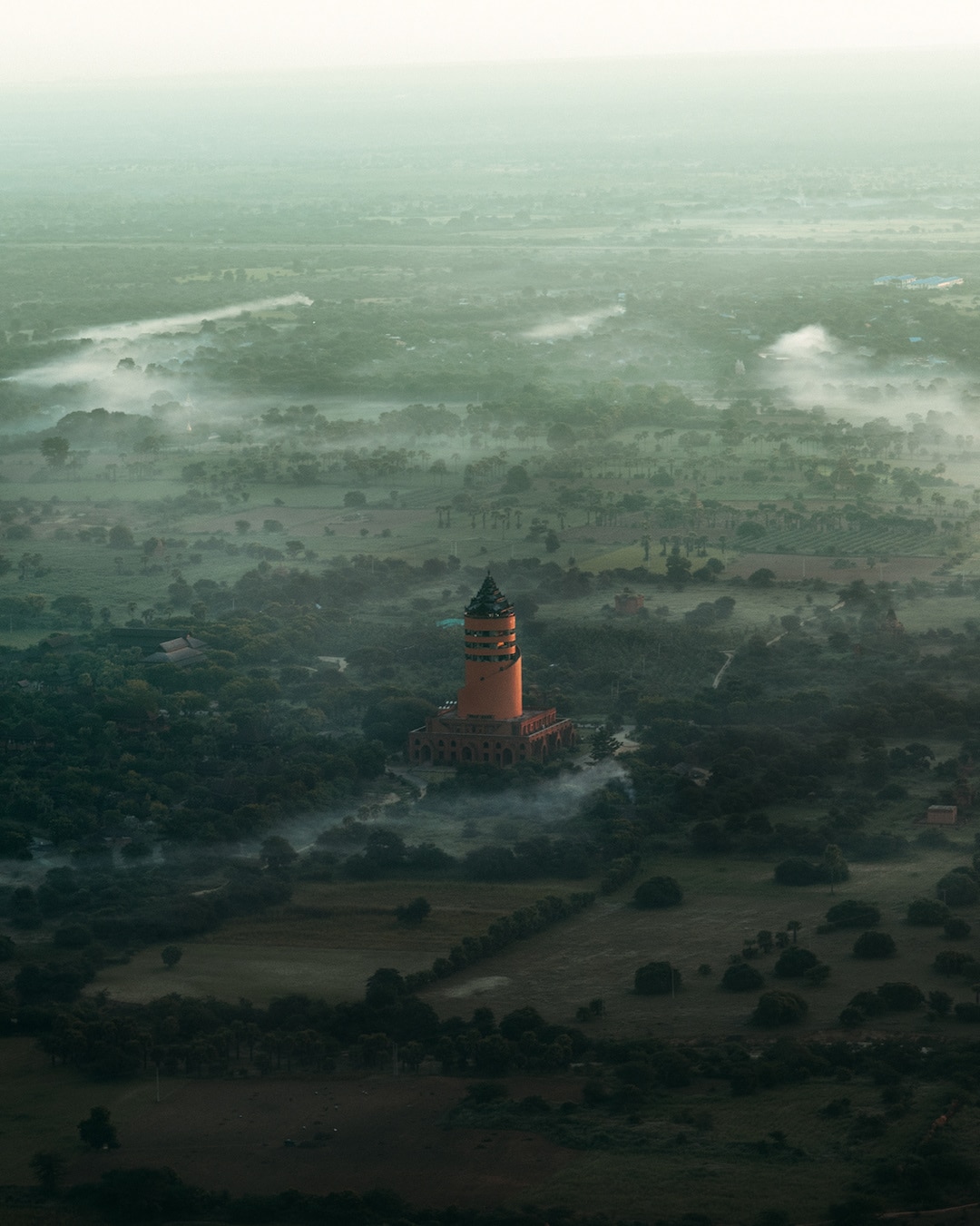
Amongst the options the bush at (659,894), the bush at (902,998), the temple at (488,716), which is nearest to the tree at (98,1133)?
the bush at (902,998)

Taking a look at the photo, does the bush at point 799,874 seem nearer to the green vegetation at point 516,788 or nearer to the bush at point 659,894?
the green vegetation at point 516,788

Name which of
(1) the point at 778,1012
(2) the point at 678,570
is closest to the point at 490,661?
(1) the point at 778,1012

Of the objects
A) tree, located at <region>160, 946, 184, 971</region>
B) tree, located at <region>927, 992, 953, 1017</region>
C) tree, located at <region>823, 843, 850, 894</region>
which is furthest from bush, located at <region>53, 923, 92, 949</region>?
tree, located at <region>927, 992, 953, 1017</region>

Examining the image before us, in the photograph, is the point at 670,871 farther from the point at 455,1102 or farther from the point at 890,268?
the point at 890,268

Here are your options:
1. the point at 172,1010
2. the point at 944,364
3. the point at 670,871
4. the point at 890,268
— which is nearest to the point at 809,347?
the point at 944,364

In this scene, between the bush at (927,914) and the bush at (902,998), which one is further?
the bush at (927,914)

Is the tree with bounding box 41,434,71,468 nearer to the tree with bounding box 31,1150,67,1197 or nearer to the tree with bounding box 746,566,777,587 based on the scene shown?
the tree with bounding box 746,566,777,587
